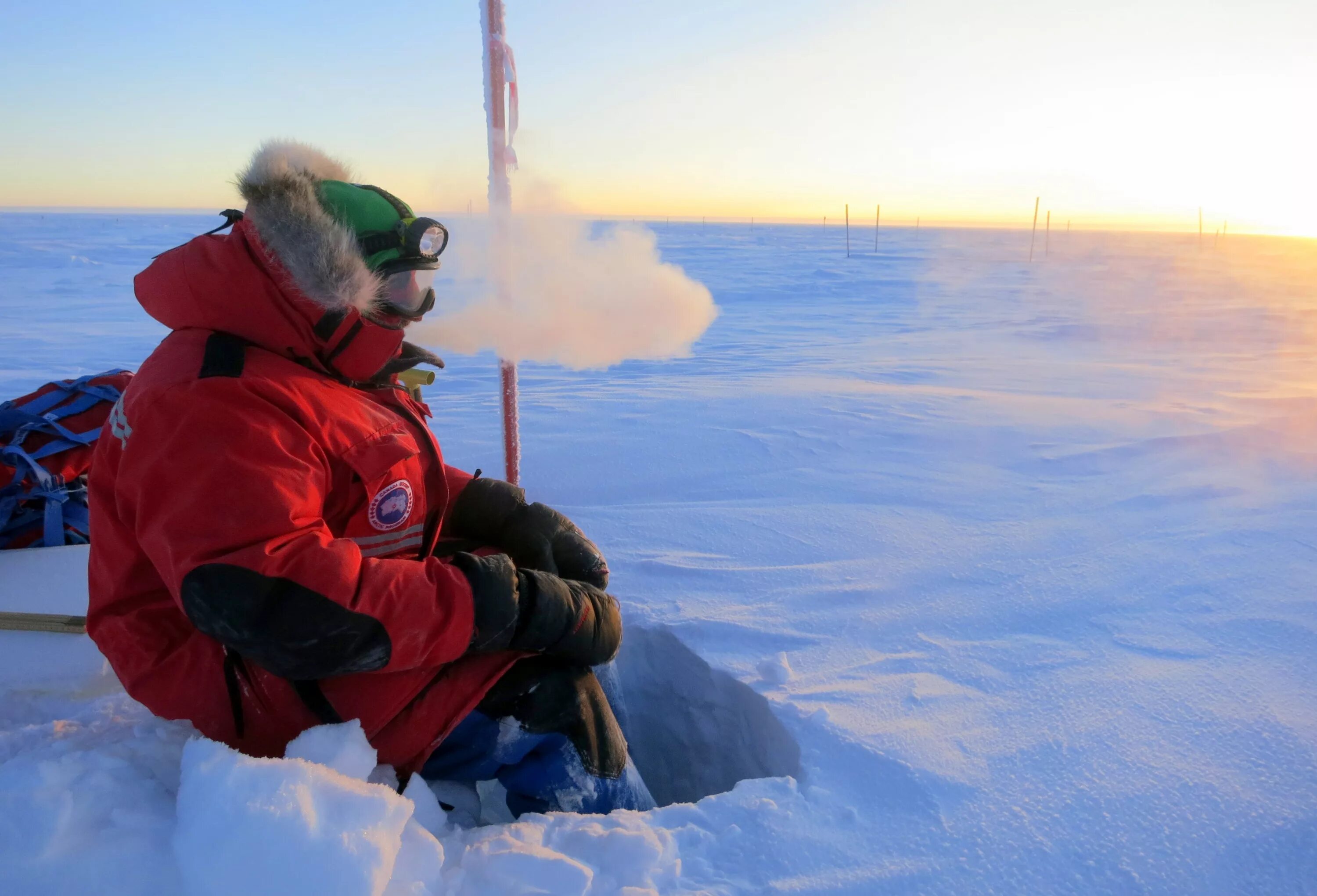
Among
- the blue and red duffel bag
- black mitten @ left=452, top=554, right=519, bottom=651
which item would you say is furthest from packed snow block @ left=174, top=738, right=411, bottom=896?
the blue and red duffel bag

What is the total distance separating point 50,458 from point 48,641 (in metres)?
0.72

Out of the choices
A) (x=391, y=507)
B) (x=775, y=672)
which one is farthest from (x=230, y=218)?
(x=775, y=672)

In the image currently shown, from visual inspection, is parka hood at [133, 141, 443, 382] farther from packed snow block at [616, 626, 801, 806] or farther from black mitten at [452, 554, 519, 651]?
packed snow block at [616, 626, 801, 806]

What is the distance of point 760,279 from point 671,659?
56.3 feet

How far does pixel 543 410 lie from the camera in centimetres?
523

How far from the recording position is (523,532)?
79.7 inches

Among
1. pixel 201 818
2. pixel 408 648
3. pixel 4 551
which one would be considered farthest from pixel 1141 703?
pixel 4 551

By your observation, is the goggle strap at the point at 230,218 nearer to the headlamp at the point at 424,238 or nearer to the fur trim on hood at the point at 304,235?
the fur trim on hood at the point at 304,235

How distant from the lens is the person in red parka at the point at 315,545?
1.20 metres

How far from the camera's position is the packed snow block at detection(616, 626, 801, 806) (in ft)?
6.49

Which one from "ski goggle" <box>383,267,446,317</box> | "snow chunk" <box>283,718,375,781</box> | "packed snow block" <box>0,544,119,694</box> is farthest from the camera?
"packed snow block" <box>0,544,119,694</box>

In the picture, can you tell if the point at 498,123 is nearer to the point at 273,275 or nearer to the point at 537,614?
the point at 273,275

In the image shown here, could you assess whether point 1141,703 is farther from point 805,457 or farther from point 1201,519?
point 805,457

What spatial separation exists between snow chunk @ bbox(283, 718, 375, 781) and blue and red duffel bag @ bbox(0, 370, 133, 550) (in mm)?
1360
